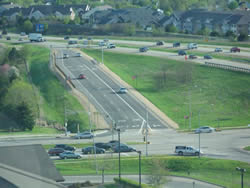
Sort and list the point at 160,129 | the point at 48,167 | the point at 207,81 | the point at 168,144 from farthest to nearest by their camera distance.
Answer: the point at 207,81 → the point at 160,129 → the point at 168,144 → the point at 48,167

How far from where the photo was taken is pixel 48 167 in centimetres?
3919

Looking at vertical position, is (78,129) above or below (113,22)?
below

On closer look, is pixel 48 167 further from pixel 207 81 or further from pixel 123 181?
pixel 207 81

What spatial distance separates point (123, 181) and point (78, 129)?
27.4 meters

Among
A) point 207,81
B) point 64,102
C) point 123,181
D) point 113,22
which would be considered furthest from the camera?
point 113,22

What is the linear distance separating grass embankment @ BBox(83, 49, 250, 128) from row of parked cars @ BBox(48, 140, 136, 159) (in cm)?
1571

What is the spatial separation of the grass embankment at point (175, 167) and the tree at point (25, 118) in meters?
19.5

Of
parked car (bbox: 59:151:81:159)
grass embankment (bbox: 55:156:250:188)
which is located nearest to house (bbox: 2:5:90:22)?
parked car (bbox: 59:151:81:159)

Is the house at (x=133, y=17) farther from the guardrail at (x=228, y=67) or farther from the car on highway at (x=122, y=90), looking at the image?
the car on highway at (x=122, y=90)

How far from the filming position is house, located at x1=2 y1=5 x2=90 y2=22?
179 metres

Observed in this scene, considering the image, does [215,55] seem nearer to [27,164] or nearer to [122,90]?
[122,90]

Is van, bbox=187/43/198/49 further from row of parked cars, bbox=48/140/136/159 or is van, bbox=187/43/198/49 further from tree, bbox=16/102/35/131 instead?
row of parked cars, bbox=48/140/136/159

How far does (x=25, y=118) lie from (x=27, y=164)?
112ft

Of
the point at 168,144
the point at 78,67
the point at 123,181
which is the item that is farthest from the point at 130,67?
the point at 123,181
